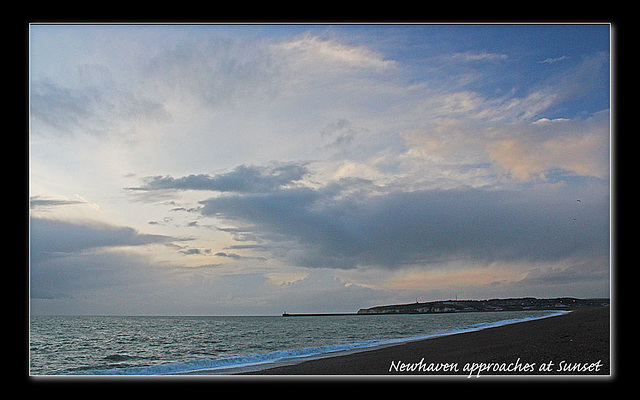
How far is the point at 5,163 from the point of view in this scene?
974 centimetres

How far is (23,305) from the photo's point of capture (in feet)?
31.3

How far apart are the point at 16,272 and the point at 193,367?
472 inches
